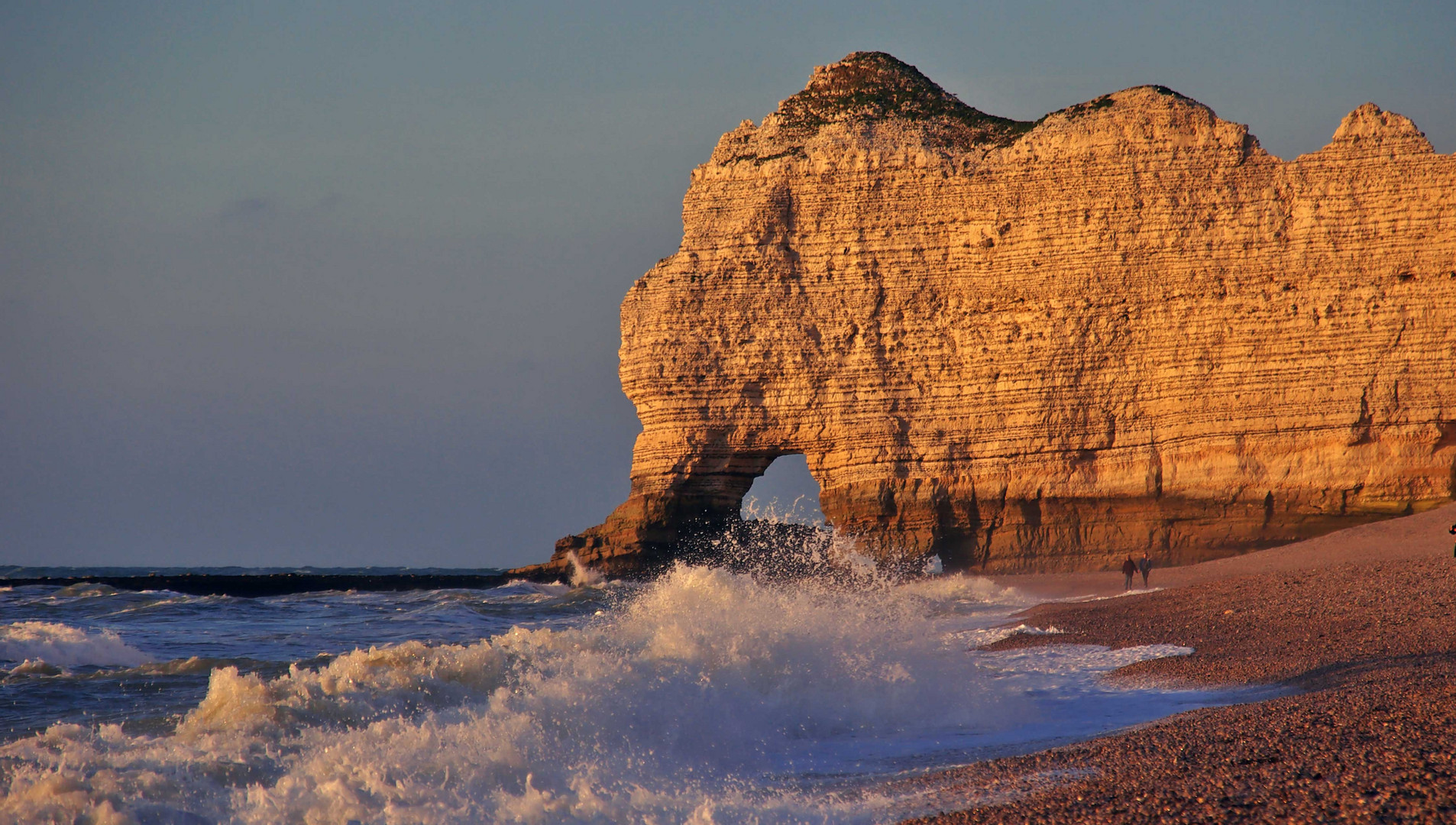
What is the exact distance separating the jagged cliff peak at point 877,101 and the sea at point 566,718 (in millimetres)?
15242

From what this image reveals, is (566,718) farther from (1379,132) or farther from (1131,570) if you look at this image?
(1379,132)

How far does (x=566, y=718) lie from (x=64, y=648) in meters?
8.00

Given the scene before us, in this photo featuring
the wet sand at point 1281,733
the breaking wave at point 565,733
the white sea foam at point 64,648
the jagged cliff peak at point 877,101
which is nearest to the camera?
the wet sand at point 1281,733

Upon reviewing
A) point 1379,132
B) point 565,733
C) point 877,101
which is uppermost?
point 877,101

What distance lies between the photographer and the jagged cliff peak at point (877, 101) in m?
25.8

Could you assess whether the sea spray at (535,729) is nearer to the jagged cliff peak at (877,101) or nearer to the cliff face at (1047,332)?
the cliff face at (1047,332)

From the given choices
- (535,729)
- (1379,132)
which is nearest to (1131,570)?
(1379,132)

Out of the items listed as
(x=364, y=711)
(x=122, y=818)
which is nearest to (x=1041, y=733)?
(x=364, y=711)

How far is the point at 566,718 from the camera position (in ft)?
25.4

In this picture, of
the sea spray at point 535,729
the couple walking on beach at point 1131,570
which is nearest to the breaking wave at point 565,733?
the sea spray at point 535,729

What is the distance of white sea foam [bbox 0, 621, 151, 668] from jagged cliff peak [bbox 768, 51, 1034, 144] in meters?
19.2

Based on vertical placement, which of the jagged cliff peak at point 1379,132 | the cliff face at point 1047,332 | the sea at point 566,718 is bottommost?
the sea at point 566,718

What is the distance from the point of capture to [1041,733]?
781cm

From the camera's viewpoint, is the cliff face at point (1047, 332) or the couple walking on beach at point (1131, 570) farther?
the cliff face at point (1047, 332)
